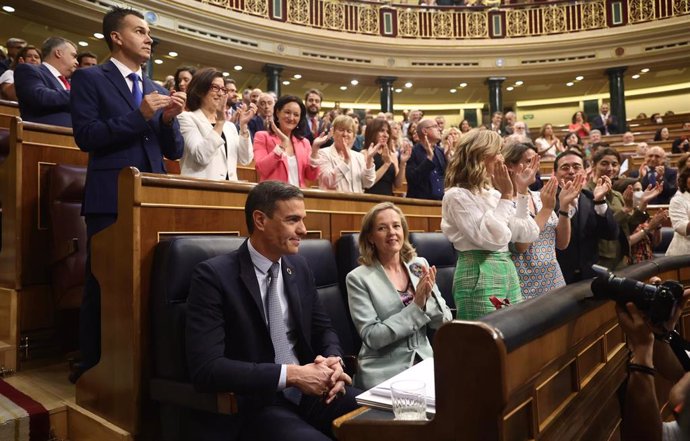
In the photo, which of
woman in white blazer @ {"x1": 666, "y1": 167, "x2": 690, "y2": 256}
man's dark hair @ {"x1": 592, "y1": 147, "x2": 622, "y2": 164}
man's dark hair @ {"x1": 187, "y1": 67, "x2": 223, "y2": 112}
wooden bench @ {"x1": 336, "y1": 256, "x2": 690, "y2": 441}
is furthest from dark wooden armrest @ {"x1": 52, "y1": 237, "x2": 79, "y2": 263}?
woman in white blazer @ {"x1": 666, "y1": 167, "x2": 690, "y2": 256}

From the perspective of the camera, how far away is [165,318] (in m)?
1.27

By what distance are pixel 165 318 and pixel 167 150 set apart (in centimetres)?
62

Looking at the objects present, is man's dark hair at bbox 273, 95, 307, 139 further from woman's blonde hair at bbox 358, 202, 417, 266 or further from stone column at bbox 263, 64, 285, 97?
stone column at bbox 263, 64, 285, 97

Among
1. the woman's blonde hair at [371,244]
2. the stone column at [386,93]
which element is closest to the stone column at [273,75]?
the stone column at [386,93]

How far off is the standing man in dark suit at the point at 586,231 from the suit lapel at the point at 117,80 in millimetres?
1509

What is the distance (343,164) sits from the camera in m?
2.59

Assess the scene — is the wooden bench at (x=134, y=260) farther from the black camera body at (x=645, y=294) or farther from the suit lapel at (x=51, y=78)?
the suit lapel at (x=51, y=78)

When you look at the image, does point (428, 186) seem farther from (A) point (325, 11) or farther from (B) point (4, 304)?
(A) point (325, 11)

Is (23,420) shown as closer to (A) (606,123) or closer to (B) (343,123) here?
(B) (343,123)

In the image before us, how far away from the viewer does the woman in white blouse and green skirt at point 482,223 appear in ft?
4.88

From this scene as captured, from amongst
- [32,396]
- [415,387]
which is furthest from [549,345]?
[32,396]

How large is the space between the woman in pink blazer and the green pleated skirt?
1048 mm

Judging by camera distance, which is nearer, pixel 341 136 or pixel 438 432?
pixel 438 432

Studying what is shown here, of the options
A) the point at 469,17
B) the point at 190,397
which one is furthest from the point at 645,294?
the point at 469,17
